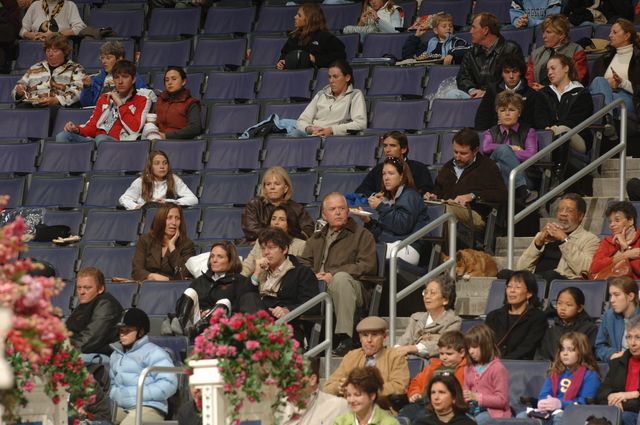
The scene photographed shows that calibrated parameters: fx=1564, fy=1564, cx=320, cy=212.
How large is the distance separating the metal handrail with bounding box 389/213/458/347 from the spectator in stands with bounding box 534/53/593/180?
4.88 ft

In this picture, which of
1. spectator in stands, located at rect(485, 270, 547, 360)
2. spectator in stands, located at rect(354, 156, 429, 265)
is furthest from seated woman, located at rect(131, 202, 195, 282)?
spectator in stands, located at rect(485, 270, 547, 360)

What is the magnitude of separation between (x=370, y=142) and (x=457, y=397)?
4532 mm

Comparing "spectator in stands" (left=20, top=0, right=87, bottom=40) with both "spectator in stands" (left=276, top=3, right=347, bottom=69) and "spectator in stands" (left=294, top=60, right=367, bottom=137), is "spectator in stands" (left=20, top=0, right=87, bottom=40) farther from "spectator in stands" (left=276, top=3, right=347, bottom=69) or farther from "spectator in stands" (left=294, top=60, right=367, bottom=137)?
"spectator in stands" (left=294, top=60, right=367, bottom=137)

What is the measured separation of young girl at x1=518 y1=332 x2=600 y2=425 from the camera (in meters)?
8.73

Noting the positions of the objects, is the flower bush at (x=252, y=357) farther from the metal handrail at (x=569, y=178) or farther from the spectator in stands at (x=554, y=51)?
the spectator in stands at (x=554, y=51)

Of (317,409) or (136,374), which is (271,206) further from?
(317,409)

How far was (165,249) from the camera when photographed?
11500 millimetres

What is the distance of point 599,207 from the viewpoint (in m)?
11.5

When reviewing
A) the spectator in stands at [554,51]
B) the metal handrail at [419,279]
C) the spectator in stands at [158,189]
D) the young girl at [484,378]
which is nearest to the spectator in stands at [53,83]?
the spectator in stands at [158,189]

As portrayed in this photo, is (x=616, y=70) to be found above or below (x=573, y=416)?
above

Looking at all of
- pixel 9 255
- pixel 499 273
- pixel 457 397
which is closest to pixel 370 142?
pixel 499 273

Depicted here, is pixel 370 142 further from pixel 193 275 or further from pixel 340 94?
pixel 193 275

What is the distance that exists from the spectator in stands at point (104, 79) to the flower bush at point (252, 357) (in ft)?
24.0

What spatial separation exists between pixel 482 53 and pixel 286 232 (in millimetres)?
2899
